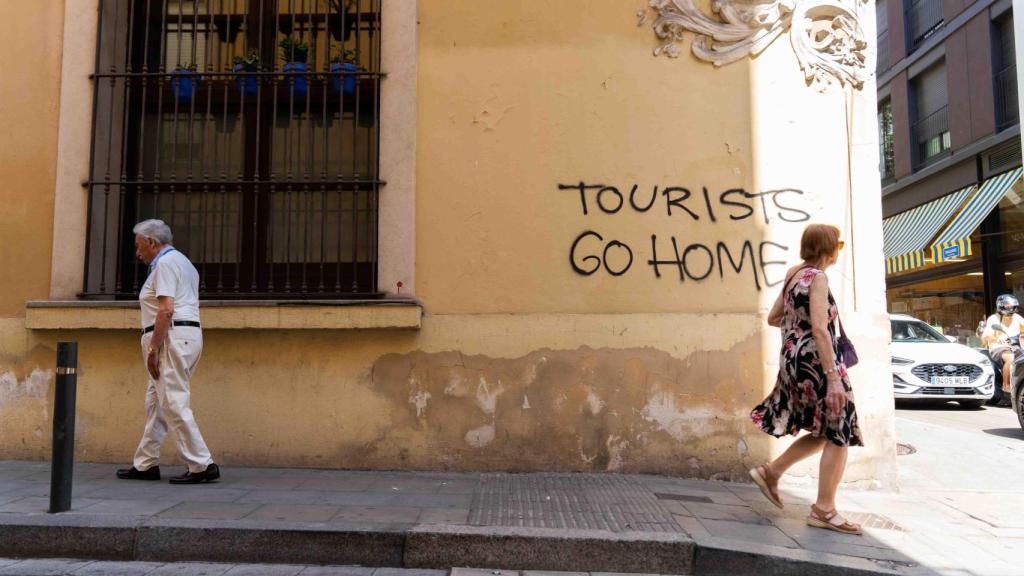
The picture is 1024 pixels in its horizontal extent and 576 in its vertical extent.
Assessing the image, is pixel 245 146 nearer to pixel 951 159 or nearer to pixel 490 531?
pixel 490 531

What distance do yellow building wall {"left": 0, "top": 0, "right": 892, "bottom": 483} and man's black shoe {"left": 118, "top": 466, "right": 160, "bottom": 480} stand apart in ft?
1.70

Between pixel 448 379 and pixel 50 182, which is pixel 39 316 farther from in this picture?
pixel 448 379

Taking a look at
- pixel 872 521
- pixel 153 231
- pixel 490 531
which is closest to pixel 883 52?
pixel 872 521

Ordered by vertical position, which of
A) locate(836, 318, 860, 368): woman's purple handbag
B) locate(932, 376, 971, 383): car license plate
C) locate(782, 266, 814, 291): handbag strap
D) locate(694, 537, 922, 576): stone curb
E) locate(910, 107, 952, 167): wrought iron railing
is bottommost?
locate(694, 537, 922, 576): stone curb

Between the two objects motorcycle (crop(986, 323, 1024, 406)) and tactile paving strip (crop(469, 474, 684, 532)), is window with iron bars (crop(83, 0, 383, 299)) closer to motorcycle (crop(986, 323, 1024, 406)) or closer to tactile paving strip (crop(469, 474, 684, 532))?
tactile paving strip (crop(469, 474, 684, 532))

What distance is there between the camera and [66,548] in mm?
3896

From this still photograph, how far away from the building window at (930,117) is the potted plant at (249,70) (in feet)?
59.8

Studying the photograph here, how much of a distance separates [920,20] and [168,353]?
21836 millimetres

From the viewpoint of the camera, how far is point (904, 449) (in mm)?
7180

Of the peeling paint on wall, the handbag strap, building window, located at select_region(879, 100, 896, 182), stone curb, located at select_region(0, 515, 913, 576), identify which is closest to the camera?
stone curb, located at select_region(0, 515, 913, 576)

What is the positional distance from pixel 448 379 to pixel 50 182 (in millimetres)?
3397

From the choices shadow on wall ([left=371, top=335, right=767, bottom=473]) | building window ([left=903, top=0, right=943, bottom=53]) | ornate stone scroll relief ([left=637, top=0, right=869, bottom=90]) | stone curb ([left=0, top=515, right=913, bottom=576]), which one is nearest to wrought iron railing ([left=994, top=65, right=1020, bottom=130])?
building window ([left=903, top=0, right=943, bottom=53])

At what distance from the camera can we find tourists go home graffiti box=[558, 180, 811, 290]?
218 inches

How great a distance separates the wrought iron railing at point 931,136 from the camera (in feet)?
63.2
